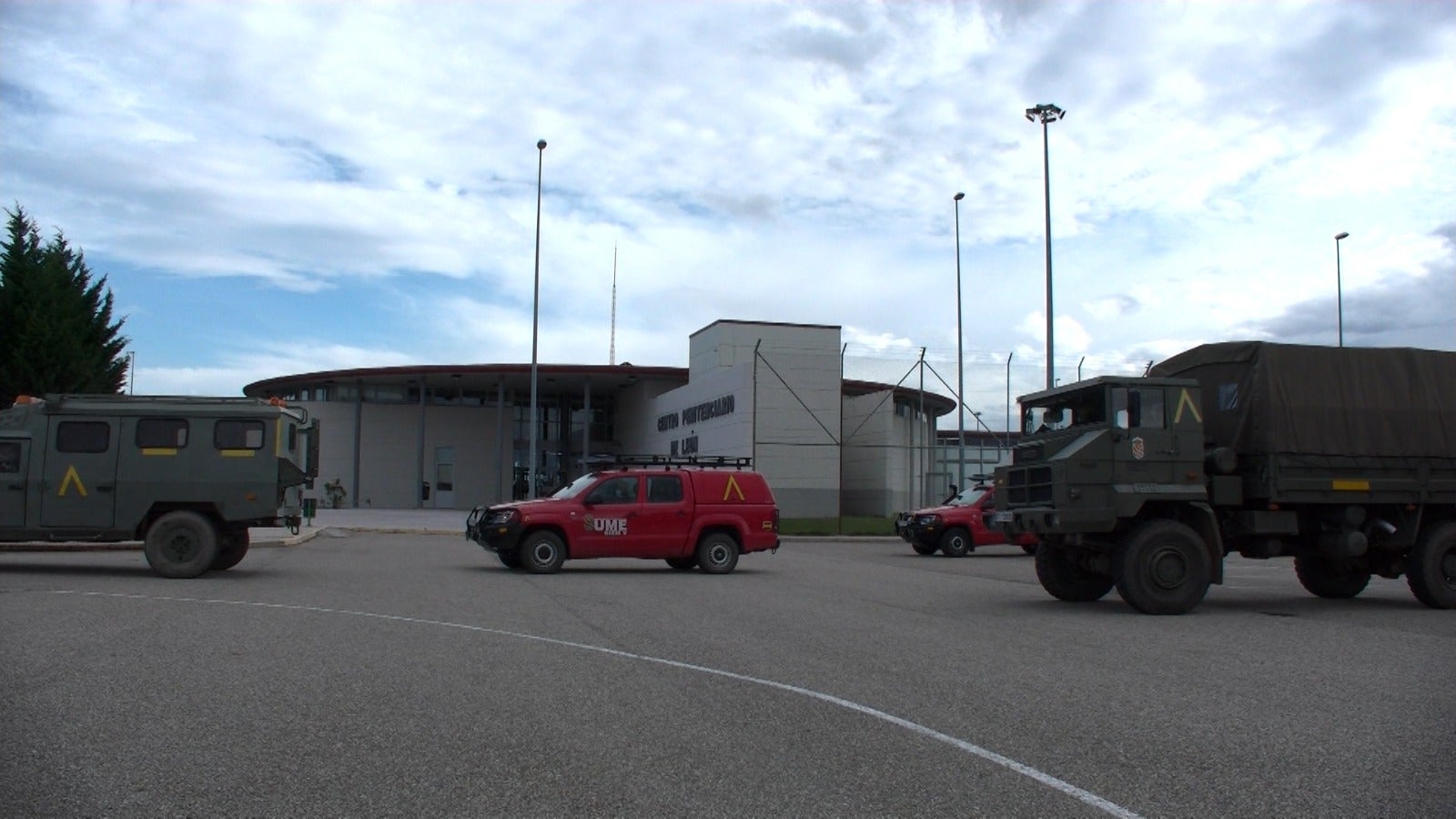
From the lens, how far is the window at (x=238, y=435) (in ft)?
55.8

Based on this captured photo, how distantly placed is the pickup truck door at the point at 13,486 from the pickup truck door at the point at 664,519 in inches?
347

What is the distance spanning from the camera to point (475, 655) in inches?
379

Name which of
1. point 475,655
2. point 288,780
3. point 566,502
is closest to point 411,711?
point 288,780

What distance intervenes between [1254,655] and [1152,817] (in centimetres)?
594

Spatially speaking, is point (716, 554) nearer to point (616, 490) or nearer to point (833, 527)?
point (616, 490)

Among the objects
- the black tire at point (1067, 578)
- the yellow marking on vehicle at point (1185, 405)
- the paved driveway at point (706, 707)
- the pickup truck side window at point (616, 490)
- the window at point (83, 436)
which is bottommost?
the paved driveway at point (706, 707)

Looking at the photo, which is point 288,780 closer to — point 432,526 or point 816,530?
point 816,530

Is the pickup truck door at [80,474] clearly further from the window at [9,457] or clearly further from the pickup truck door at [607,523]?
the pickup truck door at [607,523]

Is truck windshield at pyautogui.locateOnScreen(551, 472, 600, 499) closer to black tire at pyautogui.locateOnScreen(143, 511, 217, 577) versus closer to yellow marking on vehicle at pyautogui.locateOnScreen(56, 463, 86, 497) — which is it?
black tire at pyautogui.locateOnScreen(143, 511, 217, 577)

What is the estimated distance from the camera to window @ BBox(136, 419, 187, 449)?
55.6 feet

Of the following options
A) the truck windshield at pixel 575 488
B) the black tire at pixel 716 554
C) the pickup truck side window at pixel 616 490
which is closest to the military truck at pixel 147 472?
the truck windshield at pixel 575 488

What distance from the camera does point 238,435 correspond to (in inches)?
671

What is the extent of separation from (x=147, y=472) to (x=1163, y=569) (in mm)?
13792

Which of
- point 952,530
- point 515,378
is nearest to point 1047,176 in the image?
point 952,530
